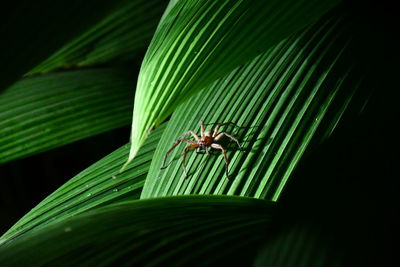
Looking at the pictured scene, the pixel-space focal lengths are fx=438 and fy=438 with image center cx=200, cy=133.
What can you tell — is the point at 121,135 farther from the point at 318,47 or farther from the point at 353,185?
the point at 353,185

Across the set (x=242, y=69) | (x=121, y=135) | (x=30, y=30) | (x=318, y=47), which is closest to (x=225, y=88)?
(x=242, y=69)

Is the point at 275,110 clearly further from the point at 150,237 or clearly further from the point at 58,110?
the point at 58,110

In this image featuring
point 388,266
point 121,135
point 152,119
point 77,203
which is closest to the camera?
point 388,266

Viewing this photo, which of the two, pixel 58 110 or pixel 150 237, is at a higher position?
pixel 58 110

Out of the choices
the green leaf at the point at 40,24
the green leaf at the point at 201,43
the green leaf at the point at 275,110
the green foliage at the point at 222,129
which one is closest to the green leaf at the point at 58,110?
the green foliage at the point at 222,129

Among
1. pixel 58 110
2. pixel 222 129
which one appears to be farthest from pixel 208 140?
pixel 58 110

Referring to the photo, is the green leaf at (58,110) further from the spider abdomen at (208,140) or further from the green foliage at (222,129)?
the spider abdomen at (208,140)

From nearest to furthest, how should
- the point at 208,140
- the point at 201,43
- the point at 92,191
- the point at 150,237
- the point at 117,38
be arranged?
1. the point at 150,237
2. the point at 201,43
3. the point at 208,140
4. the point at 92,191
5. the point at 117,38

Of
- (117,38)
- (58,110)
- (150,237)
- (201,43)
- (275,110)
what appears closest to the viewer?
(150,237)
